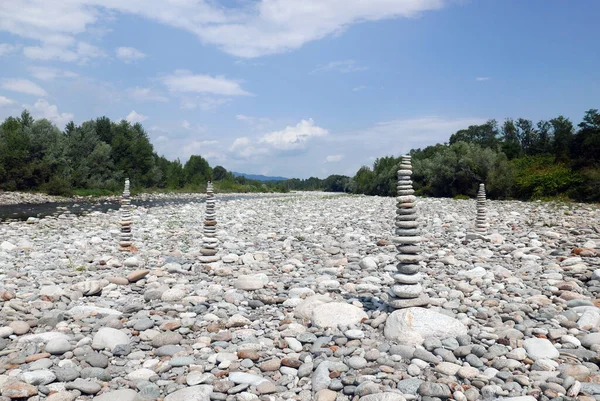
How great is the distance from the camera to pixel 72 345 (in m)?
4.71

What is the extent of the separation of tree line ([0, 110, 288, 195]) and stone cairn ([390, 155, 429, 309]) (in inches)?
1857

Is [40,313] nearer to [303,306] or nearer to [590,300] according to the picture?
[303,306]

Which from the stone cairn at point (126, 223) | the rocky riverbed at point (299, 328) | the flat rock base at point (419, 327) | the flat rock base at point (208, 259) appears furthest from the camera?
the stone cairn at point (126, 223)

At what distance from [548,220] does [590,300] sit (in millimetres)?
10943

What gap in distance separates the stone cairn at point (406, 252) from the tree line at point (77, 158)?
155 feet

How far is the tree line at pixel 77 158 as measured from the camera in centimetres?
4459

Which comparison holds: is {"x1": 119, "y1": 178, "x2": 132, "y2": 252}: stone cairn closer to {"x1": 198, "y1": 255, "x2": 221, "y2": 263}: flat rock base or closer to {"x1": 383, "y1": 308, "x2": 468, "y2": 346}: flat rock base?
{"x1": 198, "y1": 255, "x2": 221, "y2": 263}: flat rock base

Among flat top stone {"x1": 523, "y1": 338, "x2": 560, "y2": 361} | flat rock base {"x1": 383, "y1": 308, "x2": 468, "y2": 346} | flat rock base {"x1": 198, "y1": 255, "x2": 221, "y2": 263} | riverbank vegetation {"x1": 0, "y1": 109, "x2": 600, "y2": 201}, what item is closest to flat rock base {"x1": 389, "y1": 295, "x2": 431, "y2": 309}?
flat rock base {"x1": 383, "y1": 308, "x2": 468, "y2": 346}

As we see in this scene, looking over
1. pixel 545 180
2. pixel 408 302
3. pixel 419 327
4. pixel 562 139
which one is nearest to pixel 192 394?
pixel 419 327

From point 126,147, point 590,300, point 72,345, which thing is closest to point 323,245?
point 590,300

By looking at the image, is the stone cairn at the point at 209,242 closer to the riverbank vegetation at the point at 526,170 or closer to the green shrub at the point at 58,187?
the riverbank vegetation at the point at 526,170

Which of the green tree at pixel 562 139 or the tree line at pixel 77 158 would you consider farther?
the tree line at pixel 77 158

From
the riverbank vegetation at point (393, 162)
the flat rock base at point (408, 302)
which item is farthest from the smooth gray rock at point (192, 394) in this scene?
the riverbank vegetation at point (393, 162)

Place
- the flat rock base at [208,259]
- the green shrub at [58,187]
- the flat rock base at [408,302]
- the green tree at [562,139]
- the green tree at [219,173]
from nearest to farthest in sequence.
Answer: the flat rock base at [408,302]
the flat rock base at [208,259]
the green tree at [562,139]
the green shrub at [58,187]
the green tree at [219,173]
